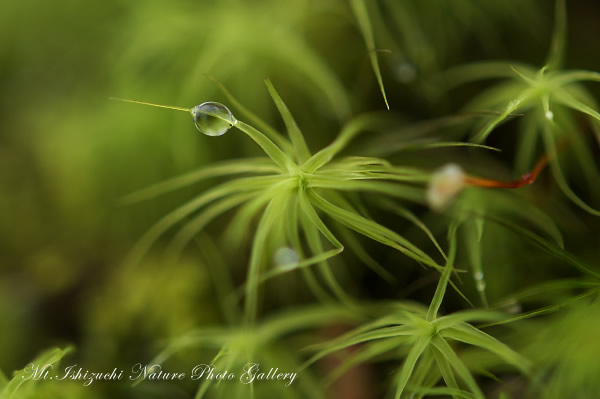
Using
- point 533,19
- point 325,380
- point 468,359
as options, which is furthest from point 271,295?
point 533,19

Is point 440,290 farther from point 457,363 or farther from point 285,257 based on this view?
point 285,257

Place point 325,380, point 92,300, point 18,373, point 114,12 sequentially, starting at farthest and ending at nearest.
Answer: point 114,12, point 92,300, point 325,380, point 18,373

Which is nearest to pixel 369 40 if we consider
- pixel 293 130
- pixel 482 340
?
pixel 293 130

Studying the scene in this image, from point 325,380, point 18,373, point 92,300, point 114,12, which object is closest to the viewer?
point 18,373

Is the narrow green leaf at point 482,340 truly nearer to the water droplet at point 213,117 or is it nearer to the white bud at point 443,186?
the white bud at point 443,186

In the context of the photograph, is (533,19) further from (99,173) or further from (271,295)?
(99,173)

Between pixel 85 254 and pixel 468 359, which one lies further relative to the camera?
pixel 85 254

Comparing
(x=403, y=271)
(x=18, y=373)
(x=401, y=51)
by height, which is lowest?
(x=18, y=373)

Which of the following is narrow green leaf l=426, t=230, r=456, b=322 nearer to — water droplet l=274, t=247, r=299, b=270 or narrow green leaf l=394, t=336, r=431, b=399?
narrow green leaf l=394, t=336, r=431, b=399

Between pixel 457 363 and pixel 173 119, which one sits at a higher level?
pixel 173 119
